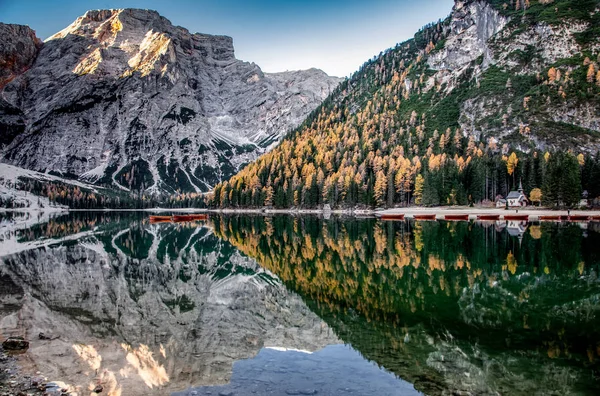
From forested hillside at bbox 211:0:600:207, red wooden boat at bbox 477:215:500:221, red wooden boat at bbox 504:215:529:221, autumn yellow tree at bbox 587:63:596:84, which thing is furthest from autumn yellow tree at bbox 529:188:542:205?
autumn yellow tree at bbox 587:63:596:84

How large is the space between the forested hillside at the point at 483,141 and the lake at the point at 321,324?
7811cm

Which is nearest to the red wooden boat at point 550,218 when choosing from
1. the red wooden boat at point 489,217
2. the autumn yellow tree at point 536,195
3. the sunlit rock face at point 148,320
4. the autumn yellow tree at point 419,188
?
the red wooden boat at point 489,217

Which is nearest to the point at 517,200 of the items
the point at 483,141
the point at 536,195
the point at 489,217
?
the point at 536,195

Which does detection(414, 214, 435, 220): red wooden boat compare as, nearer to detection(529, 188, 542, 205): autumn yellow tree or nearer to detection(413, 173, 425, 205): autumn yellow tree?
detection(413, 173, 425, 205): autumn yellow tree

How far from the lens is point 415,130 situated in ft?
A: 589

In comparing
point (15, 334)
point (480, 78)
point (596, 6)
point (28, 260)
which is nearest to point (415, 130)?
point (480, 78)

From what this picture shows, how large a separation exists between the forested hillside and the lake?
7811 centimetres

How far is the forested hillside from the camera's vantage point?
376ft

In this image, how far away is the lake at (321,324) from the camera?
12.2 metres

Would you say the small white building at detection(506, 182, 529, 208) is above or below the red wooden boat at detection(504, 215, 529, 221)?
above

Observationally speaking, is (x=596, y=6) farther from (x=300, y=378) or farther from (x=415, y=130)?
(x=300, y=378)

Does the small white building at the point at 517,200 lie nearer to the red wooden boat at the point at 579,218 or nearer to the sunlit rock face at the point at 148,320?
the red wooden boat at the point at 579,218

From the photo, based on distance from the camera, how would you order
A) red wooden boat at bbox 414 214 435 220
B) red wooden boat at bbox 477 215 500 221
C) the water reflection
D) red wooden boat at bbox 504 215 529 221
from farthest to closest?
1. red wooden boat at bbox 414 214 435 220
2. red wooden boat at bbox 477 215 500 221
3. red wooden boat at bbox 504 215 529 221
4. the water reflection

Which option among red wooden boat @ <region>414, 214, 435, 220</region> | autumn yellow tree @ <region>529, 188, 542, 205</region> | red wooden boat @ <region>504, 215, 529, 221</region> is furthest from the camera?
red wooden boat @ <region>414, 214, 435, 220</region>
